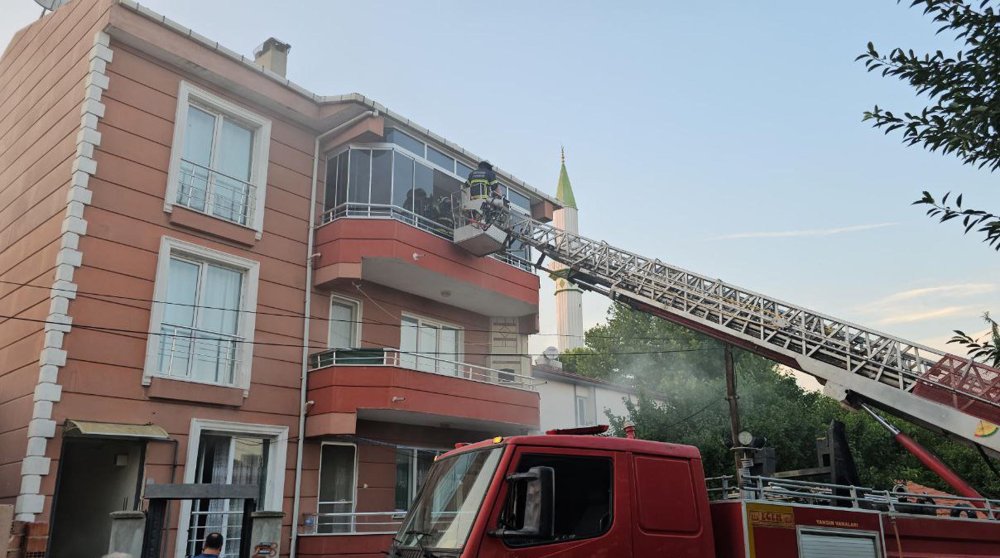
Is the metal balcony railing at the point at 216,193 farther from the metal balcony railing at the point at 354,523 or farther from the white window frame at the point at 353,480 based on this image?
the metal balcony railing at the point at 354,523

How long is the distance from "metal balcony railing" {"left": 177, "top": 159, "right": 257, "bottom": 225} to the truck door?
Result: 10092mm

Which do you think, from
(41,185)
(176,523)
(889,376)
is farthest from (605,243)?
(41,185)

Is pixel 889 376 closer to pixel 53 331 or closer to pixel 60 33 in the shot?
pixel 53 331

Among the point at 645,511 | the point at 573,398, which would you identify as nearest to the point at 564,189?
the point at 573,398

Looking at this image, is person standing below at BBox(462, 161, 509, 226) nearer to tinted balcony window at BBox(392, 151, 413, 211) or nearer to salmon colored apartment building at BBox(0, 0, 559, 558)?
salmon colored apartment building at BBox(0, 0, 559, 558)

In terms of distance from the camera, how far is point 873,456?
23516mm

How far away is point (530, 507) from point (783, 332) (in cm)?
891

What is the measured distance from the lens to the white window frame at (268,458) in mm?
12406

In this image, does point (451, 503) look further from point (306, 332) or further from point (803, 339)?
point (306, 332)

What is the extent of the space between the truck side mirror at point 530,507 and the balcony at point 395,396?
884 cm

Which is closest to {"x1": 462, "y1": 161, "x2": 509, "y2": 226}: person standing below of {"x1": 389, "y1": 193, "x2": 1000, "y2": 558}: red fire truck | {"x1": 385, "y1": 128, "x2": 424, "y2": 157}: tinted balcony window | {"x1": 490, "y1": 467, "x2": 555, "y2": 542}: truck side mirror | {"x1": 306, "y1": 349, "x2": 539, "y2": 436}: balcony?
{"x1": 385, "y1": 128, "x2": 424, "y2": 157}: tinted balcony window

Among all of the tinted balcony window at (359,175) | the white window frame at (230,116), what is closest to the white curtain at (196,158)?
the white window frame at (230,116)

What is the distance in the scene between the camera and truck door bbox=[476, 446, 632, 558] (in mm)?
5723

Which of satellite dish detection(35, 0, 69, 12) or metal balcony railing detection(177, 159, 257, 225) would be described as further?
satellite dish detection(35, 0, 69, 12)
